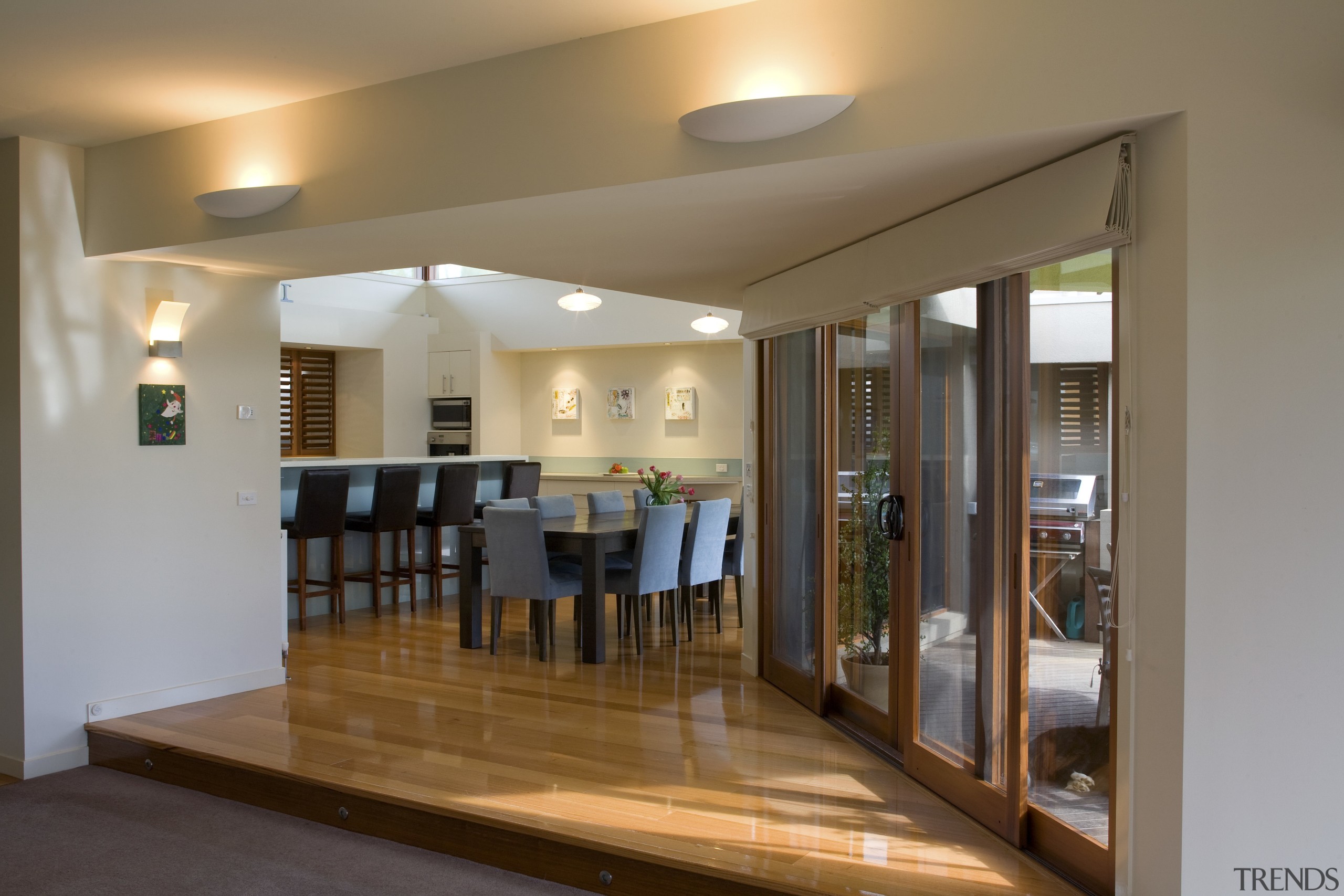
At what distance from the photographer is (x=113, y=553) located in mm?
4570

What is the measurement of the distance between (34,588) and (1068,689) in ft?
13.7

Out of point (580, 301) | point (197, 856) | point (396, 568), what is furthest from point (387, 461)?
point (197, 856)

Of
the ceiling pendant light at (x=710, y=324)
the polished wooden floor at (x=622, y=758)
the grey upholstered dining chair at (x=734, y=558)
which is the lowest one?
the polished wooden floor at (x=622, y=758)

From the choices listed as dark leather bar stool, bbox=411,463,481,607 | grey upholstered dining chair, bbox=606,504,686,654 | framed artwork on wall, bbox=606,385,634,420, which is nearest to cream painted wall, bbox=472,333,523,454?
framed artwork on wall, bbox=606,385,634,420

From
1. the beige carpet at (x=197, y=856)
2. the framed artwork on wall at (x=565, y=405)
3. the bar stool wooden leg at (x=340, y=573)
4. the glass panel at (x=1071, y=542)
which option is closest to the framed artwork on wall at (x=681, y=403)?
the framed artwork on wall at (x=565, y=405)

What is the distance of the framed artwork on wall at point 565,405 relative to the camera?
1054 centimetres

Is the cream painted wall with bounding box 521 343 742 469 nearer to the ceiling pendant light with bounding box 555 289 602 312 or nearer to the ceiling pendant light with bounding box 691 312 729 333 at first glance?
the ceiling pendant light with bounding box 691 312 729 333

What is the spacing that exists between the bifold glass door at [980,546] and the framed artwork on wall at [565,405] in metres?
5.95

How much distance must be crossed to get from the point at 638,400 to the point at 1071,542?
748 centimetres

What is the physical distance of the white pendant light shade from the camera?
107 inches

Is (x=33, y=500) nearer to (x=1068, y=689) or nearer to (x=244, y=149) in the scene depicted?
(x=244, y=149)

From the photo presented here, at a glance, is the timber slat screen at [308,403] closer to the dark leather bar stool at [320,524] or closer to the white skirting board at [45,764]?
the dark leather bar stool at [320,524]

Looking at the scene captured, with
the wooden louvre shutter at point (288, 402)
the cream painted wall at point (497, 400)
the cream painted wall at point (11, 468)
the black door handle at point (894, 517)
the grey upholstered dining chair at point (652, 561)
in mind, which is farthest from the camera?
the cream painted wall at point (497, 400)

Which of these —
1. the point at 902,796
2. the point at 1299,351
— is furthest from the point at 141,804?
the point at 1299,351
